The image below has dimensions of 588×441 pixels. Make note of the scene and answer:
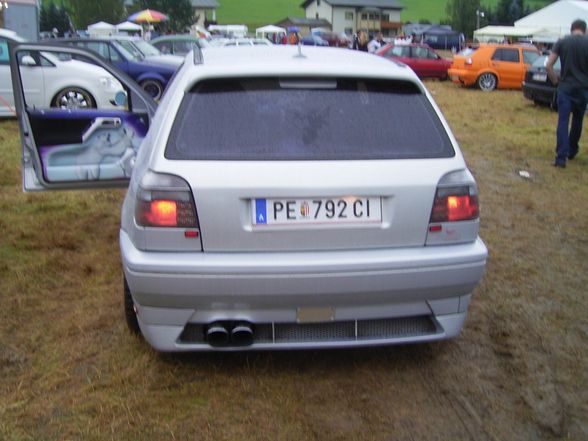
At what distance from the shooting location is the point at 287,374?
3381 millimetres

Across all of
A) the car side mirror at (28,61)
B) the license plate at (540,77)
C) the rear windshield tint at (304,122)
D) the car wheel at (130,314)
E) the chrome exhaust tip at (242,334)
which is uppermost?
the rear windshield tint at (304,122)

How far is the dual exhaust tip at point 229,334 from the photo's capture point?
304 centimetres

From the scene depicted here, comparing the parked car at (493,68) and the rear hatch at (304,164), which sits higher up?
the rear hatch at (304,164)

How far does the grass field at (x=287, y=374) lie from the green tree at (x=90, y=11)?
6678 cm

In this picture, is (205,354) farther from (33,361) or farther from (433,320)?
(433,320)

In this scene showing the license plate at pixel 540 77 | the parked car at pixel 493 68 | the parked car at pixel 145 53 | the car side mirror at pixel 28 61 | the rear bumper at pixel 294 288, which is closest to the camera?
the rear bumper at pixel 294 288

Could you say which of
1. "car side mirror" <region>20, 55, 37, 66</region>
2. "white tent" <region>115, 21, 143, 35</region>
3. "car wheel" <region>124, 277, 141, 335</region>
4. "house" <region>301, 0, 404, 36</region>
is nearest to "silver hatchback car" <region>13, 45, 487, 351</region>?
"car wheel" <region>124, 277, 141, 335</region>

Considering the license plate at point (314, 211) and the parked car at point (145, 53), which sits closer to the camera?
the license plate at point (314, 211)

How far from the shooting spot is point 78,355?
3.52 meters

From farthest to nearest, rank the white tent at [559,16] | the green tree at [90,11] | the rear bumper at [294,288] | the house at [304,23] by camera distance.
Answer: the house at [304,23]
the green tree at [90,11]
the white tent at [559,16]
the rear bumper at [294,288]

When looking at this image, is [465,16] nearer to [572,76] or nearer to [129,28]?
[129,28]

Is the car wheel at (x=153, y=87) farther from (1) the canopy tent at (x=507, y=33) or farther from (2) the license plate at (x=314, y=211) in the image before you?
(1) the canopy tent at (x=507, y=33)

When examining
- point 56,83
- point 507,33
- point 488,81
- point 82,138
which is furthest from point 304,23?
point 82,138

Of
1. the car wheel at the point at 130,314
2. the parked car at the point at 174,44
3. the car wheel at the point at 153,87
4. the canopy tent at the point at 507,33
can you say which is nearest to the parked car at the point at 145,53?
the car wheel at the point at 153,87
